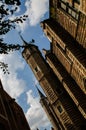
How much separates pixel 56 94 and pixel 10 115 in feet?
33.6

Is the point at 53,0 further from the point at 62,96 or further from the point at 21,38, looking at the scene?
the point at 21,38

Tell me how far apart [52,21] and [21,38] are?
19.0m

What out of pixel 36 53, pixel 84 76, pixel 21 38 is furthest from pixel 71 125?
pixel 21 38

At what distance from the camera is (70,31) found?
2250cm

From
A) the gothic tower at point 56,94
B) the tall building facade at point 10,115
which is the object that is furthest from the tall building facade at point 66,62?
the tall building facade at point 10,115

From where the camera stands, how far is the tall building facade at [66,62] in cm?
2111

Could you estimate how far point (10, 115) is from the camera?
21188mm

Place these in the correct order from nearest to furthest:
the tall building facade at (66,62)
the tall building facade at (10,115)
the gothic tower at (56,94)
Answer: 1. the tall building facade at (10,115)
2. the tall building facade at (66,62)
3. the gothic tower at (56,94)

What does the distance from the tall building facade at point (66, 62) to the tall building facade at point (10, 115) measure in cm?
486

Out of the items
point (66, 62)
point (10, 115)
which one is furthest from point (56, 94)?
point (10, 115)

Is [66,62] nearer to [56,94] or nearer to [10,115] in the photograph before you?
[56,94]

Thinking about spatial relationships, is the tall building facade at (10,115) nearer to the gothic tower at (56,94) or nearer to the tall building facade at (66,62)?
the tall building facade at (66,62)

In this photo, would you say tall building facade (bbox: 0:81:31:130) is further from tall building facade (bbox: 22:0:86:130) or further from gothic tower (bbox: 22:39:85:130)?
gothic tower (bbox: 22:39:85:130)

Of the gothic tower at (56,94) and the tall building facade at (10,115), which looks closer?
the tall building facade at (10,115)
